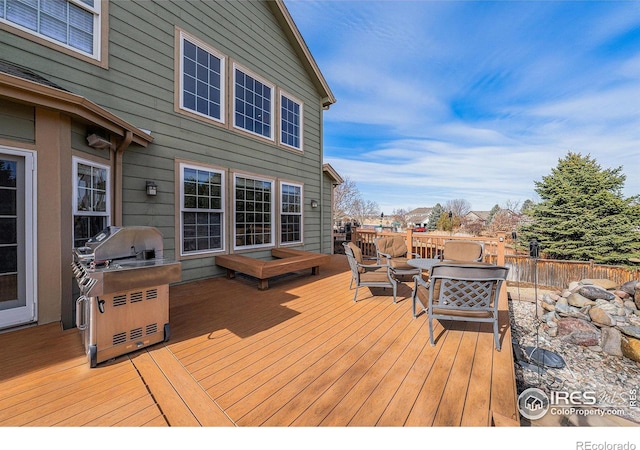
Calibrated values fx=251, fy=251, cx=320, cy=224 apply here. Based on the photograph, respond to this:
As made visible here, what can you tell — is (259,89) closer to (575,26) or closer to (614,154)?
(575,26)

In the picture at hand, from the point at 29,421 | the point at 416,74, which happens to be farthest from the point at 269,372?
the point at 416,74

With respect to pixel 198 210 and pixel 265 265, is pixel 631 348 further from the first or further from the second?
pixel 198 210

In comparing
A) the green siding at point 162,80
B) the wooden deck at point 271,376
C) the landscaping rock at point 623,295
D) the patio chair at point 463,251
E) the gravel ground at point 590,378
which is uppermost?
the green siding at point 162,80

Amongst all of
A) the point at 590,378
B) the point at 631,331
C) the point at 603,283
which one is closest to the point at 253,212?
the point at 590,378

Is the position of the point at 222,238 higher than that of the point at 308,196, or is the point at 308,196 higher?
the point at 308,196

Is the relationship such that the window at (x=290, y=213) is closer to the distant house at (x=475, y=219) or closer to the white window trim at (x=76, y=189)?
the white window trim at (x=76, y=189)

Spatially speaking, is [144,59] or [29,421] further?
[144,59]

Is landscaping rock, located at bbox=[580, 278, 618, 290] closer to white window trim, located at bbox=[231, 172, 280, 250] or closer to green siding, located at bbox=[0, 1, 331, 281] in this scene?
white window trim, located at bbox=[231, 172, 280, 250]

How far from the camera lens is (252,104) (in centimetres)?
587

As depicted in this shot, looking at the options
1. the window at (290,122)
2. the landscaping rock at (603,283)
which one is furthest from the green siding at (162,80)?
the landscaping rock at (603,283)

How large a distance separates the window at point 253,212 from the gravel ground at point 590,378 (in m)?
5.10

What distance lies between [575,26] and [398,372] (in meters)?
8.19

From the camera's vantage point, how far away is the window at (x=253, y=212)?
5551 mm

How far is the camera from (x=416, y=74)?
388 inches
